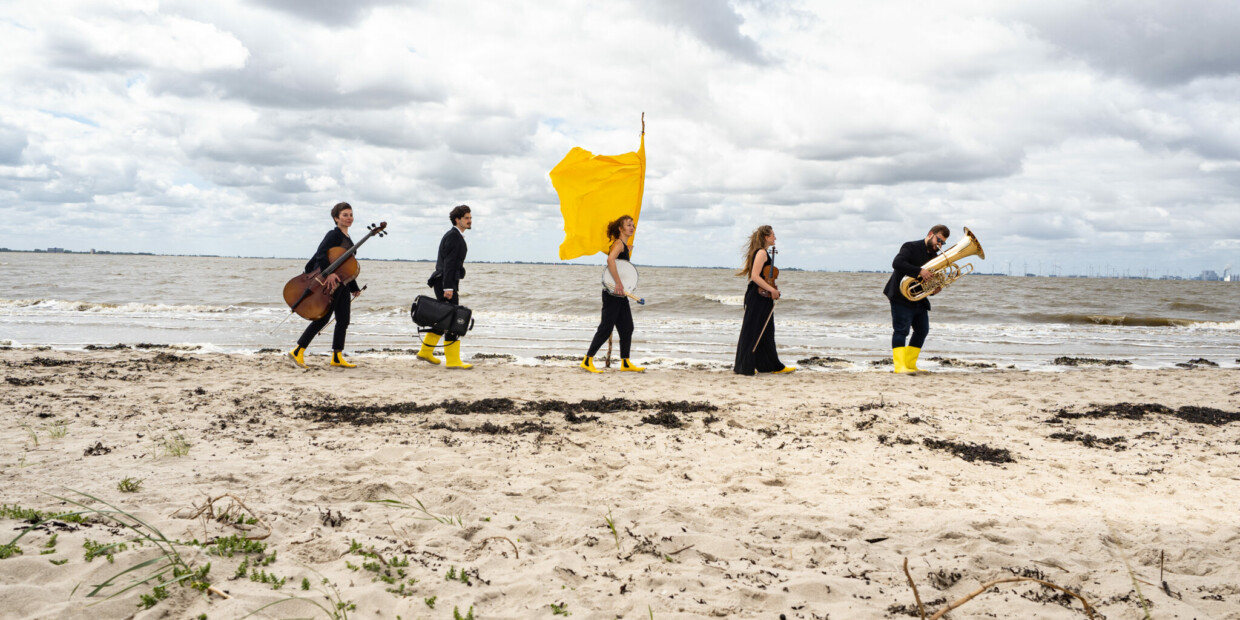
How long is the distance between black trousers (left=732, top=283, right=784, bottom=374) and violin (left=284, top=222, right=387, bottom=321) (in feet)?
15.8

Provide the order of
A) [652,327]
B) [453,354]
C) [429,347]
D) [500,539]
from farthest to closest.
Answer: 1. [652,327]
2. [429,347]
3. [453,354]
4. [500,539]

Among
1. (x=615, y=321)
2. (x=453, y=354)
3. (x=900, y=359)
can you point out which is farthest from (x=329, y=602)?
(x=900, y=359)

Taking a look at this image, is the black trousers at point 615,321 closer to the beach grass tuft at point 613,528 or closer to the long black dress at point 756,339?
the long black dress at point 756,339

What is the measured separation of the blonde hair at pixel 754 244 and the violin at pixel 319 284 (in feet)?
15.3

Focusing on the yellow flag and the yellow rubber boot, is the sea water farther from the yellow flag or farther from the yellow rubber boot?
the yellow flag

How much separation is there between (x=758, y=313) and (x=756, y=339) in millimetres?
364

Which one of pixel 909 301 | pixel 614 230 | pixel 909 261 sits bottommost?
pixel 909 301

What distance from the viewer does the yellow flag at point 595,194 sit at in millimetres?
9211

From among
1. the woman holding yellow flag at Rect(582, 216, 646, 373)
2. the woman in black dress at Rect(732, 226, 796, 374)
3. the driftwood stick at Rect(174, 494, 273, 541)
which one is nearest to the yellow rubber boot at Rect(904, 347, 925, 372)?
the woman in black dress at Rect(732, 226, 796, 374)

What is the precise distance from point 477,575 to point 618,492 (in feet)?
4.30

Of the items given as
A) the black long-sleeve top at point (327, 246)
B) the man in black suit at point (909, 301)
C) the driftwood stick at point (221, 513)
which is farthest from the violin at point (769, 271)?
the driftwood stick at point (221, 513)

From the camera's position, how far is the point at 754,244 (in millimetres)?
8969

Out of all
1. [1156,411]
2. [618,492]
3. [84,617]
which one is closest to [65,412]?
[84,617]

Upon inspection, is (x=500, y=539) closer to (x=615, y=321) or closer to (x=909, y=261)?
(x=615, y=321)
